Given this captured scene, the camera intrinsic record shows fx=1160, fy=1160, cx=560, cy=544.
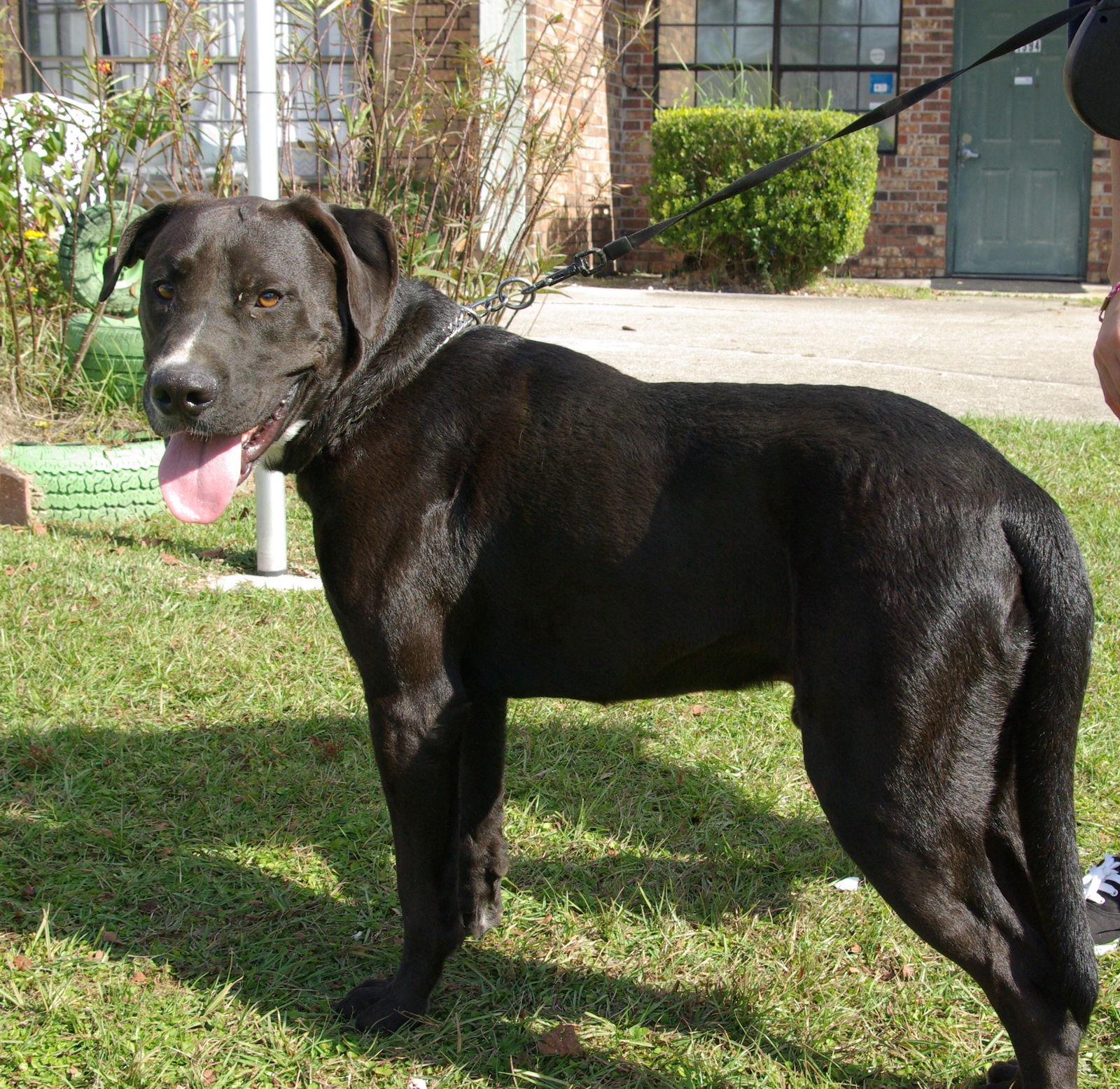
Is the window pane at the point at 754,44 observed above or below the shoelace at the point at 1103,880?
above

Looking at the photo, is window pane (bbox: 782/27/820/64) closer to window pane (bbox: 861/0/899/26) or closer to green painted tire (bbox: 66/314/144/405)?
window pane (bbox: 861/0/899/26)

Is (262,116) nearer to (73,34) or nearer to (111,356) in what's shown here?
(111,356)

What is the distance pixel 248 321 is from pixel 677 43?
46.6 feet

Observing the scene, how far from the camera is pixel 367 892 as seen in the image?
3027mm

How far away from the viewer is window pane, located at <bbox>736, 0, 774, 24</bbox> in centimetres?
1502

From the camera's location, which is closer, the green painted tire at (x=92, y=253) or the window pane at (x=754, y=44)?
the green painted tire at (x=92, y=253)

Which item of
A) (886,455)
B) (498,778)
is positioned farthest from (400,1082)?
(886,455)

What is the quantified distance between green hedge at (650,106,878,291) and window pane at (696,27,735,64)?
1.89 metres

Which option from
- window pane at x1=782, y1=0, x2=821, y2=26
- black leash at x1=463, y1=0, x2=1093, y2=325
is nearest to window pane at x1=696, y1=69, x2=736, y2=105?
window pane at x1=782, y1=0, x2=821, y2=26

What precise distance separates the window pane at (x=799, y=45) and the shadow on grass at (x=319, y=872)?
13587 millimetres

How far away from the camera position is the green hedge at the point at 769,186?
42.8 ft

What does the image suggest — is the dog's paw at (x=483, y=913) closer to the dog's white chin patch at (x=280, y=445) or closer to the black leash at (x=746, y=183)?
the dog's white chin patch at (x=280, y=445)

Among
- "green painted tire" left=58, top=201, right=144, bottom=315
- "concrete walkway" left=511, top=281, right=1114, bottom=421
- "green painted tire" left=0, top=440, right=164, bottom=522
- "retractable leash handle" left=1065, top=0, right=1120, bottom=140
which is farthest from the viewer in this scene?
"concrete walkway" left=511, top=281, right=1114, bottom=421

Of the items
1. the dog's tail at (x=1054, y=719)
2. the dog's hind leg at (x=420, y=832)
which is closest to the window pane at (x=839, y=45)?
the dog's tail at (x=1054, y=719)
